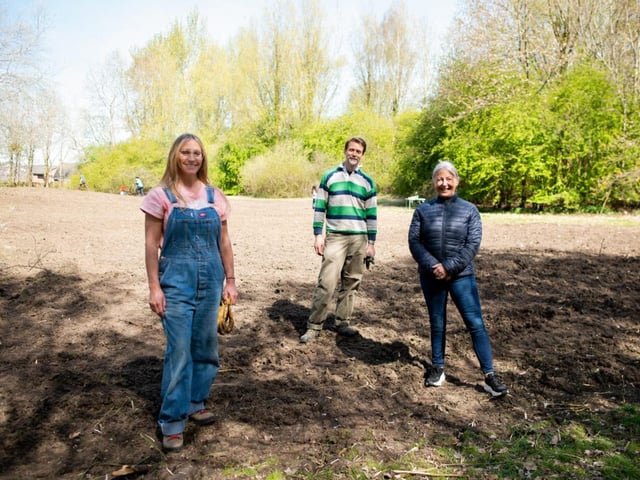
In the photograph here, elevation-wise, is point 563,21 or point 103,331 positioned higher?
point 563,21

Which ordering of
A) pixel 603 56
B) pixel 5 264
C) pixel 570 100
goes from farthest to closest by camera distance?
pixel 603 56 → pixel 570 100 → pixel 5 264

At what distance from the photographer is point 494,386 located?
13.2 feet

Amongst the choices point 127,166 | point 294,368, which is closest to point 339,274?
point 294,368

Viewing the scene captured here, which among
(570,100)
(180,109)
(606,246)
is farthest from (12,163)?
(606,246)

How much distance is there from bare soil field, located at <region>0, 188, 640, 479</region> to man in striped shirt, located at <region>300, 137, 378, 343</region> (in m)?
0.48

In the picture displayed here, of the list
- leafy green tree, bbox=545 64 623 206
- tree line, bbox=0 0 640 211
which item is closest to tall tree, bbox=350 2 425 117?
tree line, bbox=0 0 640 211

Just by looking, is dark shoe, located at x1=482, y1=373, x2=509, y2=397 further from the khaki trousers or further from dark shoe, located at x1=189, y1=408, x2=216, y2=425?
dark shoe, located at x1=189, y1=408, x2=216, y2=425

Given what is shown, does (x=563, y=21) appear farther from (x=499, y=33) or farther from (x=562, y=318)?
→ (x=562, y=318)

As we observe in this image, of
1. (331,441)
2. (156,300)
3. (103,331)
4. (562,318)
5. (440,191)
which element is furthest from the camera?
(562,318)

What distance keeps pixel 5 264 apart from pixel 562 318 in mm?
8242

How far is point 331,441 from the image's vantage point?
3350 millimetres

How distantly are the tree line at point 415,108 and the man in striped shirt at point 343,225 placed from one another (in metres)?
14.4

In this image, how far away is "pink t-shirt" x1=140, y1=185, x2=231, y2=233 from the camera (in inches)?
124

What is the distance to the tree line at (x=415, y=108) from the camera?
17656 millimetres
